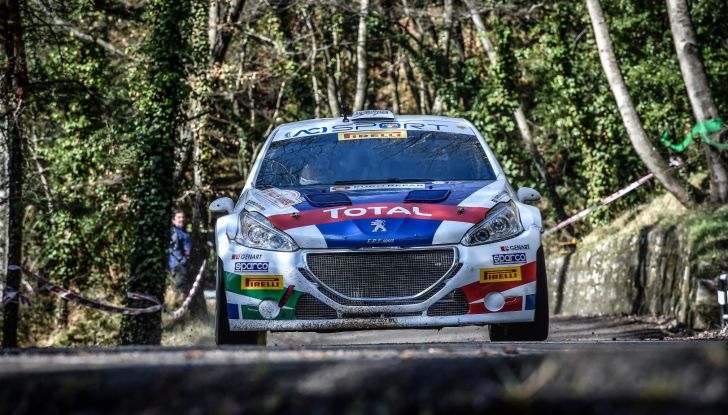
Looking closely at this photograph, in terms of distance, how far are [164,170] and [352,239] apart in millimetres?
11098

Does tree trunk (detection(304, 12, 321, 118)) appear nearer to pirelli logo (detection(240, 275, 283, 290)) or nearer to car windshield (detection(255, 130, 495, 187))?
car windshield (detection(255, 130, 495, 187))

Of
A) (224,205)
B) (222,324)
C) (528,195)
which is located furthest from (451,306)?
(224,205)

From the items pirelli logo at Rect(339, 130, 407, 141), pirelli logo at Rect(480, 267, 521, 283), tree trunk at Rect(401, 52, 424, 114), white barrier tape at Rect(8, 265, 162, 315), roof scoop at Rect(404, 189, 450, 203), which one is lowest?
white barrier tape at Rect(8, 265, 162, 315)

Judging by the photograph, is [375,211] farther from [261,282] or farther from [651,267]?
[651,267]

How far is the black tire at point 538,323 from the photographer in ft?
26.3

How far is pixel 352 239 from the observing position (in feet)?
24.8

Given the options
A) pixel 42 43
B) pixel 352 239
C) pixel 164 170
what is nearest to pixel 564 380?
pixel 352 239

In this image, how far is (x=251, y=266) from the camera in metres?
7.86

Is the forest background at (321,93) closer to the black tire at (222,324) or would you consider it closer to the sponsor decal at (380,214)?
the black tire at (222,324)

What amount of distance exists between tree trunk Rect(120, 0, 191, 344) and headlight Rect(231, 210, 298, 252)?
9.63 metres

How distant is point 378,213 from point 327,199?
0.46 m

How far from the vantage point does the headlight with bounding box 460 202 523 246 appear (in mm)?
7715

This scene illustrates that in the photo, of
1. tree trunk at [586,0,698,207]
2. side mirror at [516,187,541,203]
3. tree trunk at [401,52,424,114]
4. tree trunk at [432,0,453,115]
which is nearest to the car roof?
side mirror at [516,187,541,203]

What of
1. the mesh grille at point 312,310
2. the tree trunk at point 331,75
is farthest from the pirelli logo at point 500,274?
the tree trunk at point 331,75
